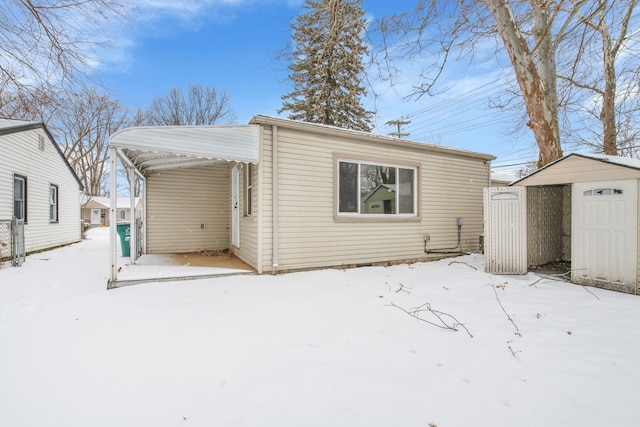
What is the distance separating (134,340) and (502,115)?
1303 centimetres

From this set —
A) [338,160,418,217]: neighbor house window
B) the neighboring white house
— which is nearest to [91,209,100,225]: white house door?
the neighboring white house

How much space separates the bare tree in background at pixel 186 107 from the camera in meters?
21.4

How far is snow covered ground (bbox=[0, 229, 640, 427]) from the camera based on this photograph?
6.23ft

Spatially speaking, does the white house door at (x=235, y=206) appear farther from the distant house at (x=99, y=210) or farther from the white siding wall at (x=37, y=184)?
the distant house at (x=99, y=210)

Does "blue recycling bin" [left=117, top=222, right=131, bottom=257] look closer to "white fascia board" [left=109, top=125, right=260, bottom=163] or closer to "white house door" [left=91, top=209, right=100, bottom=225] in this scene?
"white fascia board" [left=109, top=125, right=260, bottom=163]

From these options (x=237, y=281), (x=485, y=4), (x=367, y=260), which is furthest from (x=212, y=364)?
(x=485, y=4)

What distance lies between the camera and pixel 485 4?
24.1 feet

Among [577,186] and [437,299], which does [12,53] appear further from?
[577,186]

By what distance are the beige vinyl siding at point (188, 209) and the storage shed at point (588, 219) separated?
6790 millimetres

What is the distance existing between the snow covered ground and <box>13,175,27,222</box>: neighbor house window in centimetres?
574

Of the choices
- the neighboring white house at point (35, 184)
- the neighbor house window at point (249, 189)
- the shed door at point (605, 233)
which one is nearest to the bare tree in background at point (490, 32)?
the shed door at point (605, 233)

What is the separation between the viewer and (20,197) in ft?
29.1

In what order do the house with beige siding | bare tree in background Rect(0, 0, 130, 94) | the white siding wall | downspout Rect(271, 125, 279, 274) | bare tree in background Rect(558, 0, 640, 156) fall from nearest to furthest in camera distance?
bare tree in background Rect(0, 0, 130, 94), the house with beige siding, downspout Rect(271, 125, 279, 274), the white siding wall, bare tree in background Rect(558, 0, 640, 156)

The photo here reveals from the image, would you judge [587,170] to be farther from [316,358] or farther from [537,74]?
[316,358]
